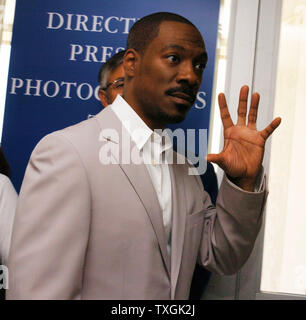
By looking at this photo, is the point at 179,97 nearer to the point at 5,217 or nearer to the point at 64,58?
the point at 5,217

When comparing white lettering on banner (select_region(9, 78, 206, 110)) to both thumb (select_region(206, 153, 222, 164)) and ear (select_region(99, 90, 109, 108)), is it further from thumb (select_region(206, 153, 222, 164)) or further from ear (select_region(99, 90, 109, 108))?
thumb (select_region(206, 153, 222, 164))

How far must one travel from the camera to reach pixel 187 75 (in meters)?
1.51

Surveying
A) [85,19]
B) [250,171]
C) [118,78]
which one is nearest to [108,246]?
[250,171]

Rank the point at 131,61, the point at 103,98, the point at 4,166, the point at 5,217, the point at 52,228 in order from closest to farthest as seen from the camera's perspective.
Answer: the point at 52,228, the point at 131,61, the point at 5,217, the point at 4,166, the point at 103,98

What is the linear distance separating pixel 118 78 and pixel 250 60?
2.59 feet

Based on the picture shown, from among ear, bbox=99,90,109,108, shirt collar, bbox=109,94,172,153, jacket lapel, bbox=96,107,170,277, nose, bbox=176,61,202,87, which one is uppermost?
ear, bbox=99,90,109,108

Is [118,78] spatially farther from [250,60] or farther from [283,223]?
[283,223]

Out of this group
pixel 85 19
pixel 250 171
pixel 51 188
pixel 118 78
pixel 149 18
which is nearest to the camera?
pixel 51 188

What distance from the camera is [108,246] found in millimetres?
1348

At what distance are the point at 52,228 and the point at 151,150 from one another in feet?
1.66

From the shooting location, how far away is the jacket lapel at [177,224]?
4.75 ft

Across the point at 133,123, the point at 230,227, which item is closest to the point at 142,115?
the point at 133,123

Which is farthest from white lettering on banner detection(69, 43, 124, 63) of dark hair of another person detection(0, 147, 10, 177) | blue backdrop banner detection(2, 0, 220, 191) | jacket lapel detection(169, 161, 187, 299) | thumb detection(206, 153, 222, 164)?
thumb detection(206, 153, 222, 164)

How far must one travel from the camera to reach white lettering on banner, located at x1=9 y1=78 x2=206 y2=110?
92.7 inches
